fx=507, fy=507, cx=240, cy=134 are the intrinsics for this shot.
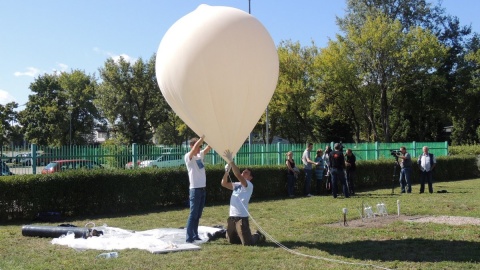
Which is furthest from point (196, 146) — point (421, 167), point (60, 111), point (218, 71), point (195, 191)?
point (60, 111)

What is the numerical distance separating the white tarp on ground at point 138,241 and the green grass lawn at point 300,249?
214mm

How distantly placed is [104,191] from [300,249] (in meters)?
7.52

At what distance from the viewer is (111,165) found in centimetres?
1614

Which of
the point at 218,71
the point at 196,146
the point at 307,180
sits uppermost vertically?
the point at 218,71

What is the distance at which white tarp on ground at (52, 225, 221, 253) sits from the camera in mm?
8484

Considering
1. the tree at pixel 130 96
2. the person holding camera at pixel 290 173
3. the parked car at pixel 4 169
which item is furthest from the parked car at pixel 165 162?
the tree at pixel 130 96

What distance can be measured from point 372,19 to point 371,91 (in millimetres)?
6332

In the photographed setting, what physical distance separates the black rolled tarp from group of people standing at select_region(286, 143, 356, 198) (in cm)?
986

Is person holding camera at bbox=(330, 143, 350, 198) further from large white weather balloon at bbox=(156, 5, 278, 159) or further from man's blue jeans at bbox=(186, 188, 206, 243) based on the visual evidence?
large white weather balloon at bbox=(156, 5, 278, 159)

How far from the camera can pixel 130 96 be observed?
48.7 m

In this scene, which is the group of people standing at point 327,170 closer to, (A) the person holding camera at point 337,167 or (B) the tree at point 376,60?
(A) the person holding camera at point 337,167

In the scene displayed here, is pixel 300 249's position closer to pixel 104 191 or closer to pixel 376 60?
pixel 104 191

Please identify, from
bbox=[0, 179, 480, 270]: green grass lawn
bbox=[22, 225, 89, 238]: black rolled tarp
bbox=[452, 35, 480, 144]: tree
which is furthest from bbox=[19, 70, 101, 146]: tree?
bbox=[22, 225, 89, 238]: black rolled tarp

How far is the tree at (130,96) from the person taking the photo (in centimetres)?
4825
